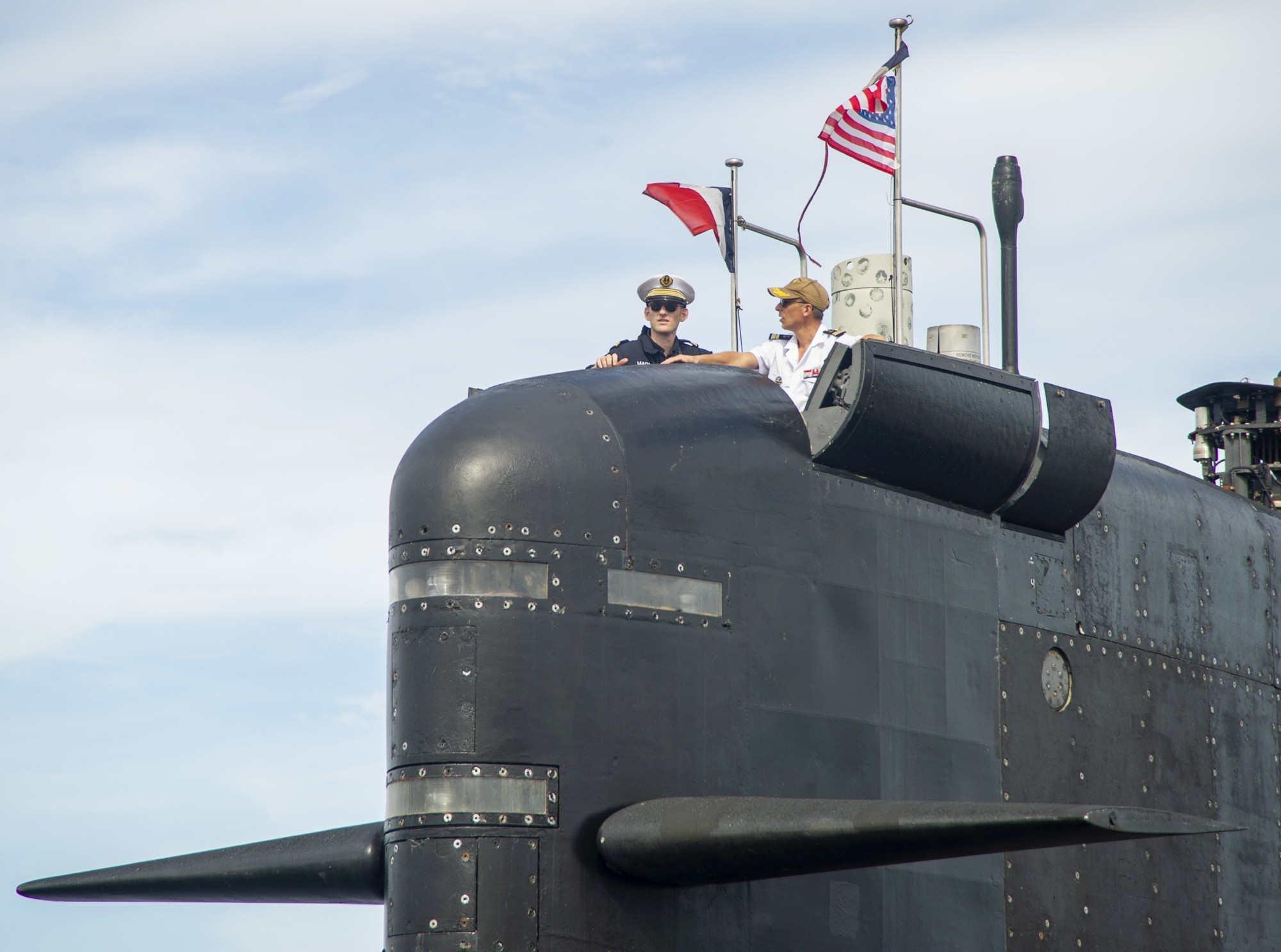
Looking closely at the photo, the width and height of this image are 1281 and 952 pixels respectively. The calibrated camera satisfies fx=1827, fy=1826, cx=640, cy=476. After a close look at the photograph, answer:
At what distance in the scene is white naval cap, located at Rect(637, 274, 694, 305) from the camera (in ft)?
37.7

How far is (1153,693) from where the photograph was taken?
1114 centimetres

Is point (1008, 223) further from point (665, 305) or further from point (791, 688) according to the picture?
point (791, 688)

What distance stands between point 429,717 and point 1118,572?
4.83 m

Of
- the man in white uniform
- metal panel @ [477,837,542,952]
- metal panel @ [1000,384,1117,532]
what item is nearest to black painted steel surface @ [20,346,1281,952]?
metal panel @ [477,837,542,952]

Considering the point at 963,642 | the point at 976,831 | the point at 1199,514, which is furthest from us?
the point at 1199,514

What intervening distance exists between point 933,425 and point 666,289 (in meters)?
2.28

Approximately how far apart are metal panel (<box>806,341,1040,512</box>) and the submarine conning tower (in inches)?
1.1

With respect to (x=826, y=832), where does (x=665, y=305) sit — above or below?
above

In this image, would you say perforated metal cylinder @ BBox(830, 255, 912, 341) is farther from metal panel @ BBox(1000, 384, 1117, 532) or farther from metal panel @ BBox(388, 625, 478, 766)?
metal panel @ BBox(388, 625, 478, 766)

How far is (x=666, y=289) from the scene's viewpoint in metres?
11.5

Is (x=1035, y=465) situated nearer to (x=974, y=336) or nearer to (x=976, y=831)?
(x=974, y=336)

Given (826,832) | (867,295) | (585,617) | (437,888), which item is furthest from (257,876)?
(867,295)

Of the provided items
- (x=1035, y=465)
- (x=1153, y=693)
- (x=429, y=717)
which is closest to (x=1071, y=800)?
(x=1153, y=693)

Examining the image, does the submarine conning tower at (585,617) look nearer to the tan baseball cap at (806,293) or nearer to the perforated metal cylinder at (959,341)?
the tan baseball cap at (806,293)
